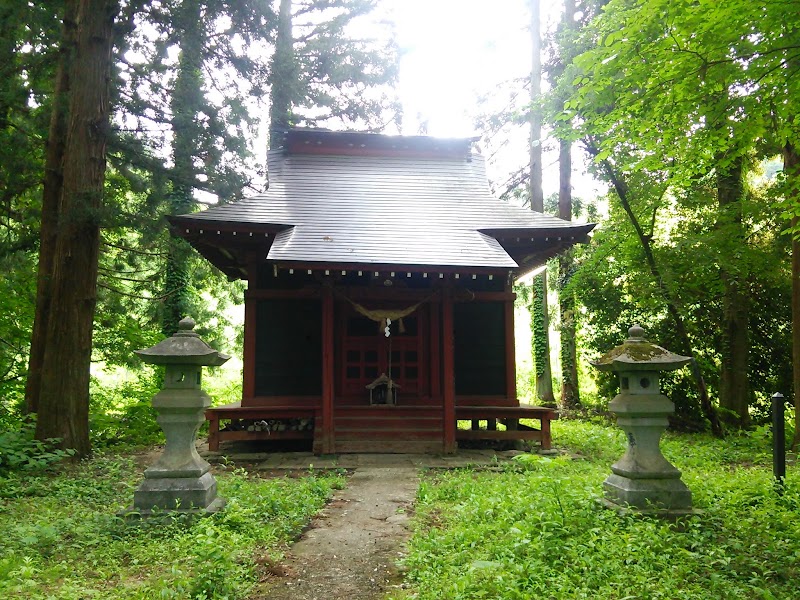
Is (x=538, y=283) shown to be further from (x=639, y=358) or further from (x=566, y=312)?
(x=639, y=358)

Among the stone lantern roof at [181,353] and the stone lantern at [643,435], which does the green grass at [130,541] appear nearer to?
the stone lantern roof at [181,353]

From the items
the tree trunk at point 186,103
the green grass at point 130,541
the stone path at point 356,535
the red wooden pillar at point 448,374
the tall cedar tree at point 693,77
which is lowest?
the stone path at point 356,535

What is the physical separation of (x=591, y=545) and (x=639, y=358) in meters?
1.90

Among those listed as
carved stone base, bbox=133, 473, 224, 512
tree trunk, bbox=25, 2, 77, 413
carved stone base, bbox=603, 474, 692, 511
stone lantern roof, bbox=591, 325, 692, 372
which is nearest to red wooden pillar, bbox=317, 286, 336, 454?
carved stone base, bbox=133, 473, 224, 512

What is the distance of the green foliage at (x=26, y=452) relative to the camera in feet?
23.6

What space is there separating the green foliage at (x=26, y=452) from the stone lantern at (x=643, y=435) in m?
6.85

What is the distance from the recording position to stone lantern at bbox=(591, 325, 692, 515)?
4828 mm

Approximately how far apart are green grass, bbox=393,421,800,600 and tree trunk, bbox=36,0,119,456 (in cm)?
565

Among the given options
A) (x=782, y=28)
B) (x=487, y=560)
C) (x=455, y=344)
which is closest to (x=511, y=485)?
(x=487, y=560)

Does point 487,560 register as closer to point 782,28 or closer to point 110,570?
point 110,570

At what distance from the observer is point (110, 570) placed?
155 inches

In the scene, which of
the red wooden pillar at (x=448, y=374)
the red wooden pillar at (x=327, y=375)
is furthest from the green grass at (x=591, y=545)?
the red wooden pillar at (x=327, y=375)

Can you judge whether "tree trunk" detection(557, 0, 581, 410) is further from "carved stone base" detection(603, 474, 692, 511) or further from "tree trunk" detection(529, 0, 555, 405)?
"carved stone base" detection(603, 474, 692, 511)

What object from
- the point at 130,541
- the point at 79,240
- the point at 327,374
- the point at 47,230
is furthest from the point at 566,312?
the point at 130,541
